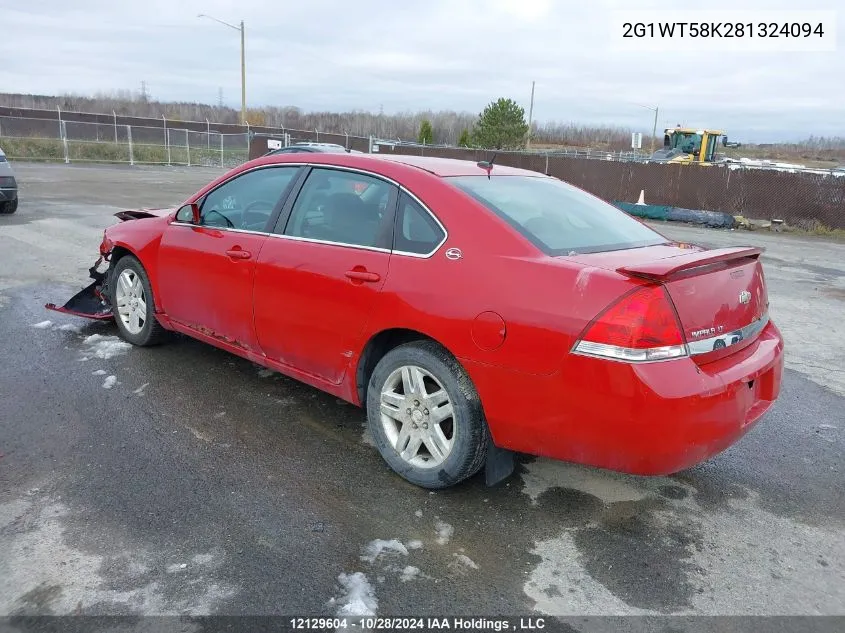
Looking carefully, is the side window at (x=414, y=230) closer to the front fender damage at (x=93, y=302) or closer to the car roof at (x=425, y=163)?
the car roof at (x=425, y=163)

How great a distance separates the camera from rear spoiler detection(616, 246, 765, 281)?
277 centimetres

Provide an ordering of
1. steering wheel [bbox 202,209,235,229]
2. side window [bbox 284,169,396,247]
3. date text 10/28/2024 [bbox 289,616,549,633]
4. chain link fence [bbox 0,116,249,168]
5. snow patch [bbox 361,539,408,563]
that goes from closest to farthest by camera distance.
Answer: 1. date text 10/28/2024 [bbox 289,616,549,633]
2. snow patch [bbox 361,539,408,563]
3. side window [bbox 284,169,396,247]
4. steering wheel [bbox 202,209,235,229]
5. chain link fence [bbox 0,116,249,168]

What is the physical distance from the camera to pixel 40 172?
2319cm

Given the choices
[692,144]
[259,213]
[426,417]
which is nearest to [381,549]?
[426,417]

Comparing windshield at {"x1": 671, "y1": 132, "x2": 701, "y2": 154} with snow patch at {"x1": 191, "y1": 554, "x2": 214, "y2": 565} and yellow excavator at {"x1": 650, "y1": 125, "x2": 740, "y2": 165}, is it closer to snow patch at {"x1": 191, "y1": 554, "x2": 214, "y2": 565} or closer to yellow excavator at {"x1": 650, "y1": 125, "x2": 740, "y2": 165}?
yellow excavator at {"x1": 650, "y1": 125, "x2": 740, "y2": 165}

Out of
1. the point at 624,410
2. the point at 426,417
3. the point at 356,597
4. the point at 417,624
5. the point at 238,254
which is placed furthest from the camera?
the point at 238,254

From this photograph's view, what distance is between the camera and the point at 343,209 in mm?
3852

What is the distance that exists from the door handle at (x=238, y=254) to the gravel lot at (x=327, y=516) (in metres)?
0.97

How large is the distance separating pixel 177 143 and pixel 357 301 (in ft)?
131

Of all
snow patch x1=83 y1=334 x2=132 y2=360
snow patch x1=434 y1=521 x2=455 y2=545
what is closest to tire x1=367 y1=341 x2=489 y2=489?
snow patch x1=434 y1=521 x2=455 y2=545

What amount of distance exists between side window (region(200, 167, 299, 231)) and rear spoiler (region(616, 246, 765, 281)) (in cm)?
228

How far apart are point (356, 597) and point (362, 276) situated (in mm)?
1582

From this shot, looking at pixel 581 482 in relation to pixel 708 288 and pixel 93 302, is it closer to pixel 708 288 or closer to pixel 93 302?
pixel 708 288

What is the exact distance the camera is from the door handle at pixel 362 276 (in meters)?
3.49
